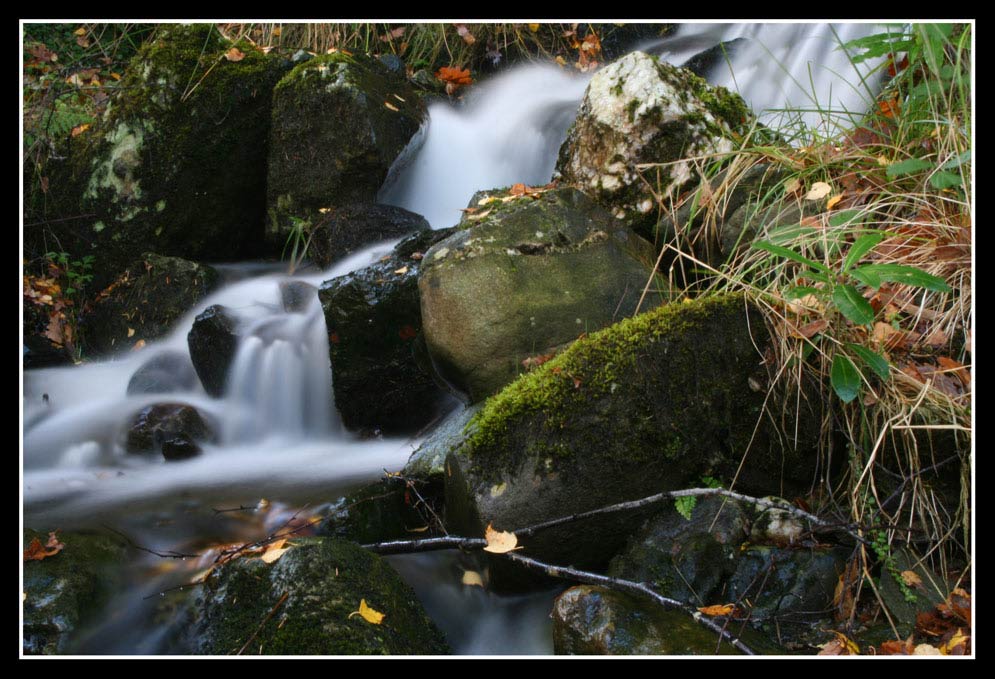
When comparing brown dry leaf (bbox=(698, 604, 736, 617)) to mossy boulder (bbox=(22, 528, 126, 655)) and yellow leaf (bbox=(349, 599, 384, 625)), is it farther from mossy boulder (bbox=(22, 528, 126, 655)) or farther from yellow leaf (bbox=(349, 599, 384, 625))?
mossy boulder (bbox=(22, 528, 126, 655))

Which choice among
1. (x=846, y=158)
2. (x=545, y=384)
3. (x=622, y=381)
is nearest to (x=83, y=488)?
(x=545, y=384)

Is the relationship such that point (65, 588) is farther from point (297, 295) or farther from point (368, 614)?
point (297, 295)

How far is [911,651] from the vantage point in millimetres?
2059

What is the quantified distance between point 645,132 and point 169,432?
3057mm

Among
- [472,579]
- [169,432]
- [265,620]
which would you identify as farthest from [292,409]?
[265,620]

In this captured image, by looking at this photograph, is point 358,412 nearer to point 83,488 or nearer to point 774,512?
point 83,488

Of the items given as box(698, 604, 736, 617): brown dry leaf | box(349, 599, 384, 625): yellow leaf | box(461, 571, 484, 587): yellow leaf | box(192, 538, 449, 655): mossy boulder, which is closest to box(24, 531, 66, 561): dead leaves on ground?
box(192, 538, 449, 655): mossy boulder

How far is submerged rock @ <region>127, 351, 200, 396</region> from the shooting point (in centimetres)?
449

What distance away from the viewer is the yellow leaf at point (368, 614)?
6.54ft

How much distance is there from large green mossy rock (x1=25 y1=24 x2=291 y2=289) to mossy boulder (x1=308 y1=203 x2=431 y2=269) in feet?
2.82

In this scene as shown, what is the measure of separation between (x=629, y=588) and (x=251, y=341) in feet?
9.66

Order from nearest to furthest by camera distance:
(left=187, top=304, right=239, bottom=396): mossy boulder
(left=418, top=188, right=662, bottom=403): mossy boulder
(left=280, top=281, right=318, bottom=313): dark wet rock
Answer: (left=418, top=188, right=662, bottom=403): mossy boulder, (left=187, top=304, right=239, bottom=396): mossy boulder, (left=280, top=281, right=318, bottom=313): dark wet rock

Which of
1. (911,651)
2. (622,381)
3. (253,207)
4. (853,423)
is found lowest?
(911,651)

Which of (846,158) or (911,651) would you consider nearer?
(911,651)
